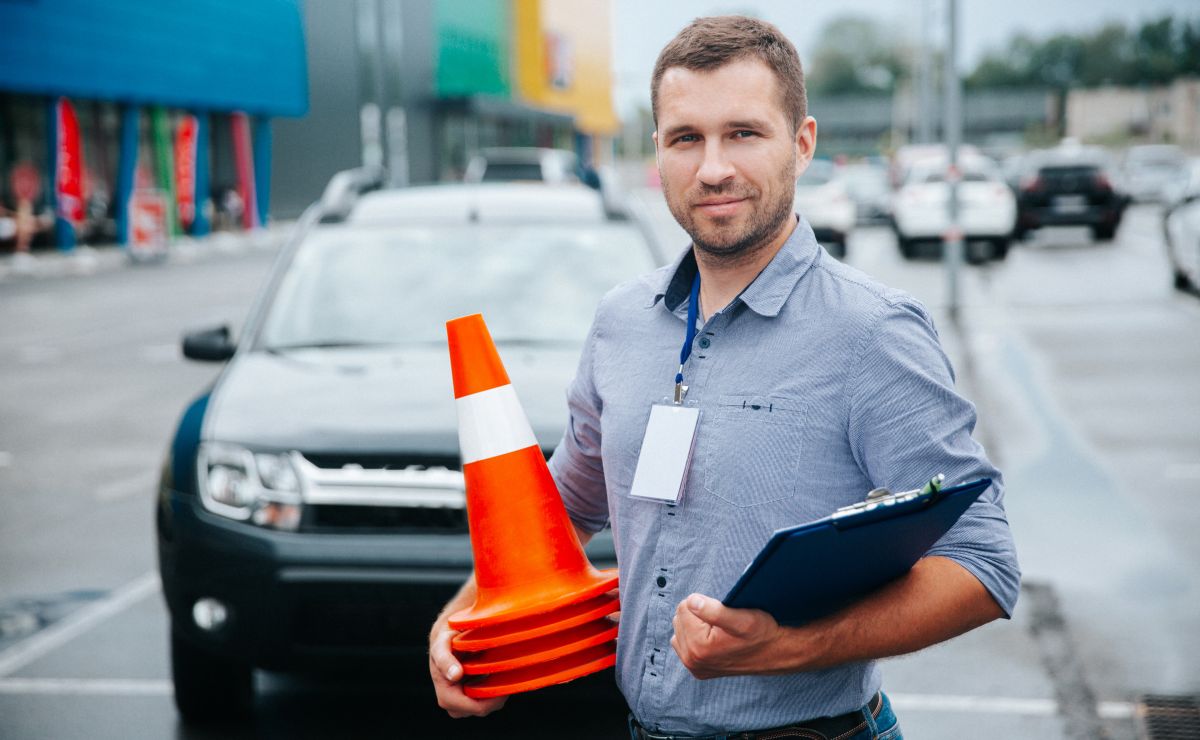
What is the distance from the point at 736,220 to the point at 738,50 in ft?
0.79

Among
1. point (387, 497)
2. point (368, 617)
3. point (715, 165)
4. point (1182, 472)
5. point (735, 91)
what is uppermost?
point (735, 91)

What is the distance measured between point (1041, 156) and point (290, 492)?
2676 cm

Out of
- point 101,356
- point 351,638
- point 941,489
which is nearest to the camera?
point 941,489

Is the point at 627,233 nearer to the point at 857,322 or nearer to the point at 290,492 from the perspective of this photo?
the point at 290,492

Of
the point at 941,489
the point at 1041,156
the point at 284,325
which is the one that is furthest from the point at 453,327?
the point at 1041,156

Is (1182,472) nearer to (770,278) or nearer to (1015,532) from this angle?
(1015,532)

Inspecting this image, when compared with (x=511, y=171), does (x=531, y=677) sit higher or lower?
lower

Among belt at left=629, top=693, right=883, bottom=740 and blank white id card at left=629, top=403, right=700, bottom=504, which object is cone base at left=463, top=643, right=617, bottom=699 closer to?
belt at left=629, top=693, right=883, bottom=740

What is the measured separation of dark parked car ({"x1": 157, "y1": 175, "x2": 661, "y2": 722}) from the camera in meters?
4.14

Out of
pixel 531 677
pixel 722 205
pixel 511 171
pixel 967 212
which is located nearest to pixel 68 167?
pixel 511 171

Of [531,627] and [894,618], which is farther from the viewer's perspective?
[531,627]

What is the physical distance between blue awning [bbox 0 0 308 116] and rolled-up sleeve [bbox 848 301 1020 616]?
31897 millimetres

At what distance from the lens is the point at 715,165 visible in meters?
1.97

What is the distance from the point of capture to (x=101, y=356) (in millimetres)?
15164
